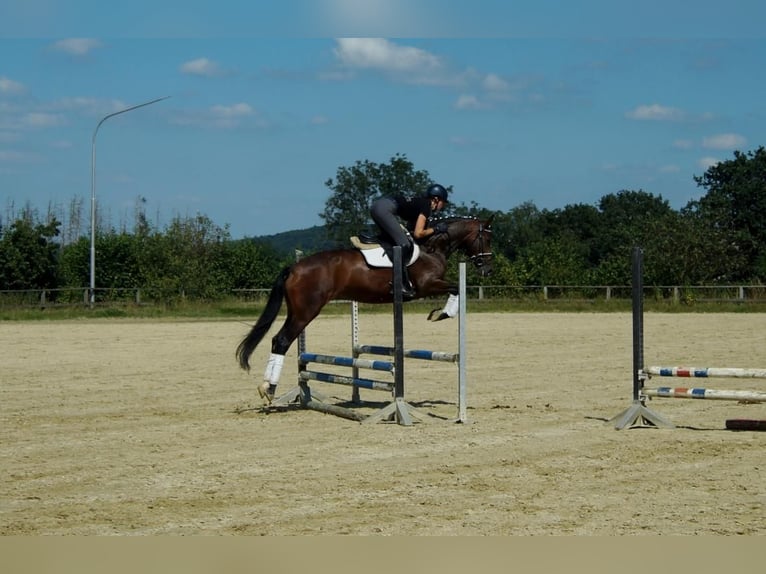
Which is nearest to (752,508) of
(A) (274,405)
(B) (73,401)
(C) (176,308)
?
(A) (274,405)

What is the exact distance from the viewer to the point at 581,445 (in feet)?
29.5

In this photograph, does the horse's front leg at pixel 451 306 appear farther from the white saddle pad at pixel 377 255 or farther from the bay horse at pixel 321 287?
the white saddle pad at pixel 377 255

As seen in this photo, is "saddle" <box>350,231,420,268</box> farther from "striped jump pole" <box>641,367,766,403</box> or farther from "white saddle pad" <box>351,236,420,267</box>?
"striped jump pole" <box>641,367,766,403</box>

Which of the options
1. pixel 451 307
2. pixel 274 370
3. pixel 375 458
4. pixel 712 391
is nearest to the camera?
pixel 375 458

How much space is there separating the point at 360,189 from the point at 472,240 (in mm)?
59834

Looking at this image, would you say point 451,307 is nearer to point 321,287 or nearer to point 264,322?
point 321,287

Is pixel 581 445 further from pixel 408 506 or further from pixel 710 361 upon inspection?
pixel 710 361

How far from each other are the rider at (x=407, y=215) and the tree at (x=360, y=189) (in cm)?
5542

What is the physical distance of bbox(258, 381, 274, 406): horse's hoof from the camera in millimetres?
11367

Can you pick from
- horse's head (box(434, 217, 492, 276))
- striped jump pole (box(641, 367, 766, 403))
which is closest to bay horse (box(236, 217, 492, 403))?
horse's head (box(434, 217, 492, 276))

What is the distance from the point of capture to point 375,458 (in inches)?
335

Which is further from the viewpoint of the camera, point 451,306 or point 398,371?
point 451,306

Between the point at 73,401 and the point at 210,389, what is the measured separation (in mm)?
1987

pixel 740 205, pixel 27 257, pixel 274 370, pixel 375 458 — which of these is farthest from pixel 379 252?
pixel 740 205
